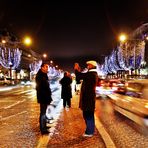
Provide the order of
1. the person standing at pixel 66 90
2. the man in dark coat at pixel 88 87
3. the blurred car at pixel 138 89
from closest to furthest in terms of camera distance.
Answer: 1. the man in dark coat at pixel 88 87
2. the blurred car at pixel 138 89
3. the person standing at pixel 66 90

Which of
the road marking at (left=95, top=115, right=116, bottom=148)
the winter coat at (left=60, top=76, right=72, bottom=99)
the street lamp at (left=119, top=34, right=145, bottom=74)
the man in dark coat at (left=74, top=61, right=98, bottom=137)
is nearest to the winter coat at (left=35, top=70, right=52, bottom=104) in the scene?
the man in dark coat at (left=74, top=61, right=98, bottom=137)

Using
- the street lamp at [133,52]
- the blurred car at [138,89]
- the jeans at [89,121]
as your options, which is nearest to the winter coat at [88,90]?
the jeans at [89,121]

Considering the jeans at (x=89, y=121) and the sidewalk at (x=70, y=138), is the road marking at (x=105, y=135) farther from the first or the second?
the jeans at (x=89, y=121)

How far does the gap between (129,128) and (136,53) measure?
84328 millimetres

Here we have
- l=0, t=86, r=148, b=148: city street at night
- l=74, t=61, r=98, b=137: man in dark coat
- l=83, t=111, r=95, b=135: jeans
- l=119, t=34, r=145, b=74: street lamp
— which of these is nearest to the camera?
l=0, t=86, r=148, b=148: city street at night

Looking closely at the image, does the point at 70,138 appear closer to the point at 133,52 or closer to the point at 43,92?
the point at 43,92

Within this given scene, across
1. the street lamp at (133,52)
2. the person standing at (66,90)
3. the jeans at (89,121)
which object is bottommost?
the jeans at (89,121)

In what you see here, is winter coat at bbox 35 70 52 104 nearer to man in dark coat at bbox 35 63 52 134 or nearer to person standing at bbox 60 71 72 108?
man in dark coat at bbox 35 63 52 134

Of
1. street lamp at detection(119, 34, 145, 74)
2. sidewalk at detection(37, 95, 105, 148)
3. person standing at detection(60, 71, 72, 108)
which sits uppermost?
street lamp at detection(119, 34, 145, 74)

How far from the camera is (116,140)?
9.23 m

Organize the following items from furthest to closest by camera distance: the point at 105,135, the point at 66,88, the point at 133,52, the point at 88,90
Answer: the point at 133,52 → the point at 66,88 → the point at 105,135 → the point at 88,90

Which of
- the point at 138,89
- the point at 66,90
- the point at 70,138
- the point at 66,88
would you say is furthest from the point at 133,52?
the point at 70,138

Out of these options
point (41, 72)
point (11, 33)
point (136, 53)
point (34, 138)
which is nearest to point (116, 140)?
point (34, 138)

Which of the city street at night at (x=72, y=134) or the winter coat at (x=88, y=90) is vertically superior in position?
the winter coat at (x=88, y=90)
